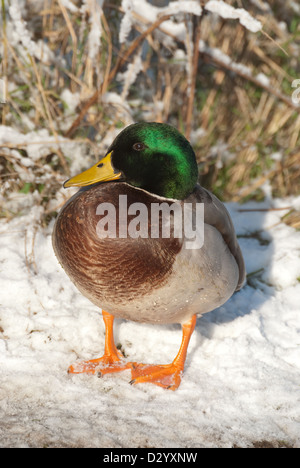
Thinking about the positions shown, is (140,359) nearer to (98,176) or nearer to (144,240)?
(144,240)

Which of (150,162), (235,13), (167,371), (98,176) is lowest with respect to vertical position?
(167,371)

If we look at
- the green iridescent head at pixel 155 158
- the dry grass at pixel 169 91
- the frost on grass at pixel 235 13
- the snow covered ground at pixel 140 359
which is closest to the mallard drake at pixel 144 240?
the green iridescent head at pixel 155 158

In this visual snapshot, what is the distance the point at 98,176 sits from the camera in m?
2.43

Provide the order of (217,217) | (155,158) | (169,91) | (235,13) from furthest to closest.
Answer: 1. (169,91)
2. (235,13)
3. (217,217)
4. (155,158)

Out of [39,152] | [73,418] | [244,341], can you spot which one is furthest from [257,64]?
[73,418]

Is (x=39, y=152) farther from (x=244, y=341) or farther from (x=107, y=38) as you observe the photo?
(x=244, y=341)

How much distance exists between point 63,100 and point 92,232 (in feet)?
5.91

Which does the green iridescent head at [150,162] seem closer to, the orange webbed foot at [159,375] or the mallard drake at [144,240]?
the mallard drake at [144,240]

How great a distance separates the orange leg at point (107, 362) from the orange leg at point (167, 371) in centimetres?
9

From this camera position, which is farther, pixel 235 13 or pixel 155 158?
pixel 235 13

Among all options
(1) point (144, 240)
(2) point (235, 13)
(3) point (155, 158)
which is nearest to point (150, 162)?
(3) point (155, 158)

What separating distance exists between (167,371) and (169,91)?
A: 2.40 meters

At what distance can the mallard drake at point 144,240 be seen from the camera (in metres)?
2.29
